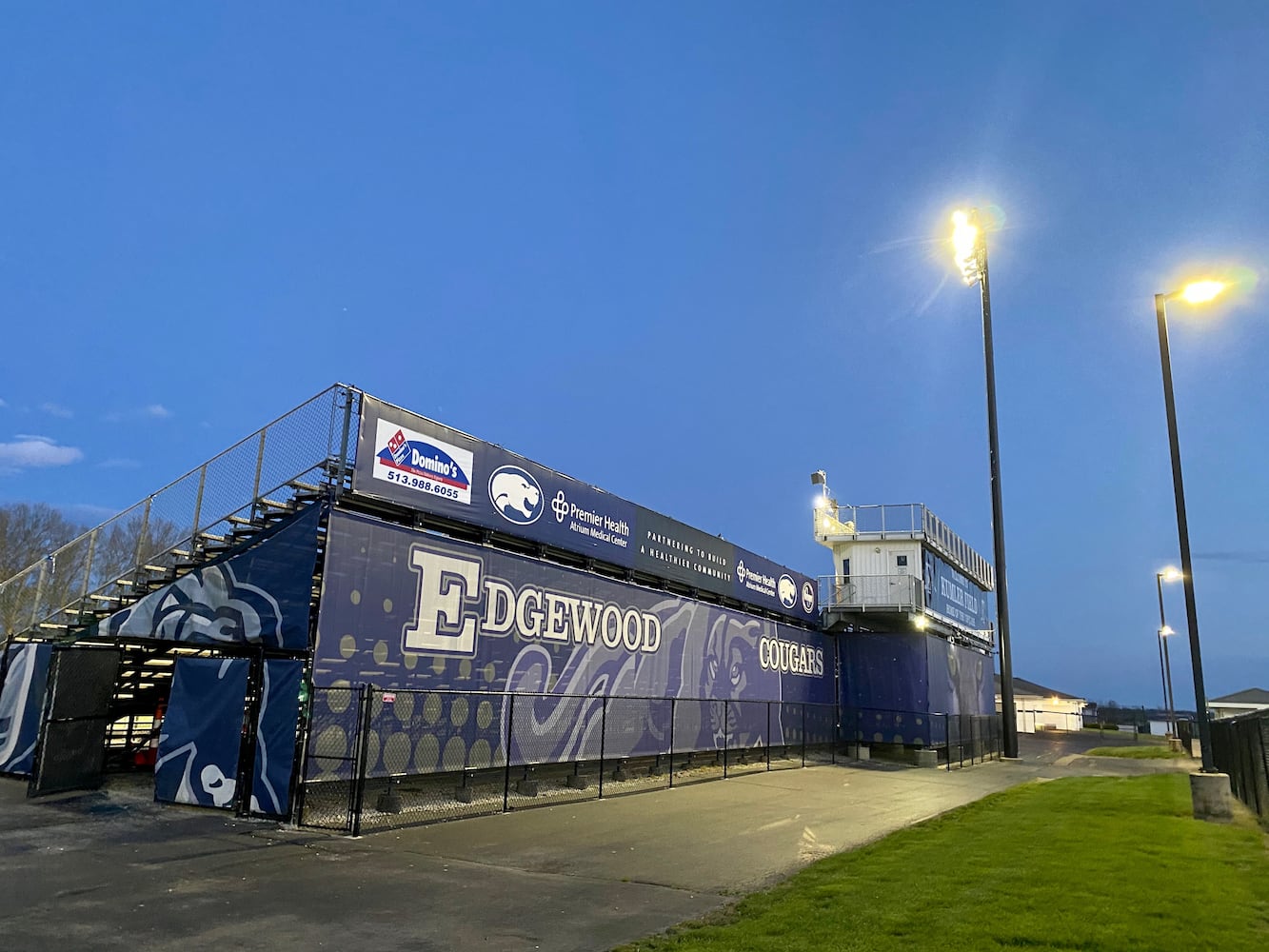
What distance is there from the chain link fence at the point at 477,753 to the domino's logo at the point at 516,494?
3238mm

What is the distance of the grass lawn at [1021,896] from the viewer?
605 cm

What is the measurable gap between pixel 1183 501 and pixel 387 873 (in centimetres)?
1352

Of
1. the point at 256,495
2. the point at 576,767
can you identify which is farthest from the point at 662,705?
the point at 256,495

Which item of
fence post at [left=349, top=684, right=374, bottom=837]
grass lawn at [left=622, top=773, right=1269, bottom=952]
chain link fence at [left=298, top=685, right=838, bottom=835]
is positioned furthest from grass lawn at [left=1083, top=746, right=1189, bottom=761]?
fence post at [left=349, top=684, right=374, bottom=837]

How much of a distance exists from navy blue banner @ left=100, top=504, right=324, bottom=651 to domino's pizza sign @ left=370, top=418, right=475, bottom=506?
1359 mm

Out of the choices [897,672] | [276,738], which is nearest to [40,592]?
[276,738]

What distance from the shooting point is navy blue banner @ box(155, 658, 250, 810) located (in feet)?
36.6

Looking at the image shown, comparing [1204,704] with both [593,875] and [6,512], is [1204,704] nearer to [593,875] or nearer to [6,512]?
[593,875]

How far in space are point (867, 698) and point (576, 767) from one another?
54.6ft

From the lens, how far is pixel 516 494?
15.6 meters

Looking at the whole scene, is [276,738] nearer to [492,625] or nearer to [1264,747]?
[492,625]

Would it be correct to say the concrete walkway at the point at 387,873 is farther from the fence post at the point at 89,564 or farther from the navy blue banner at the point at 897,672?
the navy blue banner at the point at 897,672

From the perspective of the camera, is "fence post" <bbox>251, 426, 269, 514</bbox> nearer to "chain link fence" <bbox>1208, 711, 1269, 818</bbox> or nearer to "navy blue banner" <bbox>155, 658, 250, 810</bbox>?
"navy blue banner" <bbox>155, 658, 250, 810</bbox>

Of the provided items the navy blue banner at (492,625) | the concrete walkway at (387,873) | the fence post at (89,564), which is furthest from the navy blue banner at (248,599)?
the concrete walkway at (387,873)
